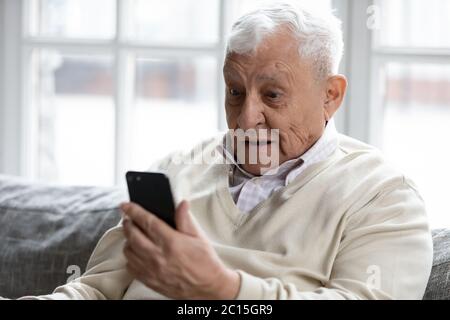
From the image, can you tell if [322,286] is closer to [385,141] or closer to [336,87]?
[336,87]

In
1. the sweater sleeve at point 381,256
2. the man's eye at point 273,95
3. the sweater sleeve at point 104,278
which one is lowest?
the sweater sleeve at point 104,278

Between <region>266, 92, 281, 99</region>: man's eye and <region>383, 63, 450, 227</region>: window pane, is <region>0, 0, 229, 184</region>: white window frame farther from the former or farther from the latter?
<region>266, 92, 281, 99</region>: man's eye

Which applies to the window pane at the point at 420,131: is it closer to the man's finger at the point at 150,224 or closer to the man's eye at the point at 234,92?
the man's eye at the point at 234,92

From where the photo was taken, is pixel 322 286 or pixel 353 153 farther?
pixel 353 153

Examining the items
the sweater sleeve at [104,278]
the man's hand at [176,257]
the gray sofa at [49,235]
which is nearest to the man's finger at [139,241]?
the man's hand at [176,257]

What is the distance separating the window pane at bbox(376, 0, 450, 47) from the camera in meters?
2.25

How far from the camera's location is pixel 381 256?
139 cm

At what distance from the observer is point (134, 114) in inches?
105

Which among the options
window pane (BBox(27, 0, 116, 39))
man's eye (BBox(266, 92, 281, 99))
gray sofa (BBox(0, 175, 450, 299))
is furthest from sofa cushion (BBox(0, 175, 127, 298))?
window pane (BBox(27, 0, 116, 39))

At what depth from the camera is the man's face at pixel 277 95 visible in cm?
150

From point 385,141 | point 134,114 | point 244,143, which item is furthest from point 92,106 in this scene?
point 244,143

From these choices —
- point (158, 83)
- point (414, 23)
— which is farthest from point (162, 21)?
point (414, 23)

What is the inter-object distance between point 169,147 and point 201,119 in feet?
0.50

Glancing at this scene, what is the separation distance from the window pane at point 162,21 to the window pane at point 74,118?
15 cm
